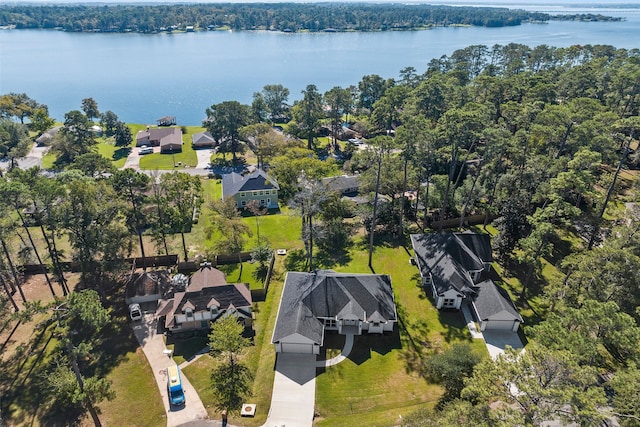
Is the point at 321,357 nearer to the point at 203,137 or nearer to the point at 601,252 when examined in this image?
the point at 601,252

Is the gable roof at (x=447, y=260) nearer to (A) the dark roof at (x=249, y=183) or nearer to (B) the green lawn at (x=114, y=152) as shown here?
(A) the dark roof at (x=249, y=183)

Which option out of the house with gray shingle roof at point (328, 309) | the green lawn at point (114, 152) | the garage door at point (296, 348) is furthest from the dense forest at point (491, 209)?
the garage door at point (296, 348)

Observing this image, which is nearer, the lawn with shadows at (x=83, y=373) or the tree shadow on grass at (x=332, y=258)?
the lawn with shadows at (x=83, y=373)

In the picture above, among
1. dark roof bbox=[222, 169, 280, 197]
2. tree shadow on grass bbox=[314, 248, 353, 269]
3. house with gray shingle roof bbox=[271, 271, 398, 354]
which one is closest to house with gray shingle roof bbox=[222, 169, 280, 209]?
dark roof bbox=[222, 169, 280, 197]

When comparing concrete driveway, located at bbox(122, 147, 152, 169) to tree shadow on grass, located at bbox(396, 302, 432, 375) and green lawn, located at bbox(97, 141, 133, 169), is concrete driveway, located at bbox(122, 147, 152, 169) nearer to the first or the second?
green lawn, located at bbox(97, 141, 133, 169)

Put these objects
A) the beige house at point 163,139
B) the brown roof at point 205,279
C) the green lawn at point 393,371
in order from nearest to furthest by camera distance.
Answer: the green lawn at point 393,371 → the brown roof at point 205,279 → the beige house at point 163,139

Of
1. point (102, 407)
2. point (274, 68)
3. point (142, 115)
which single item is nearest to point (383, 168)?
point (102, 407)
